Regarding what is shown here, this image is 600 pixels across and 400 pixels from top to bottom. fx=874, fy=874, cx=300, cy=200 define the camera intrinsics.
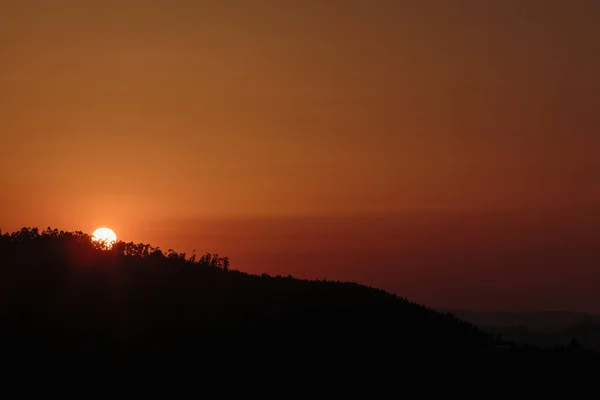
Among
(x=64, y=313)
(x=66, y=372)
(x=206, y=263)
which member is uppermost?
(x=206, y=263)

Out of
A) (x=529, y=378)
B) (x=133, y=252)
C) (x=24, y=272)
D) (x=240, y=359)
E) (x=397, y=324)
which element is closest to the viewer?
(x=529, y=378)

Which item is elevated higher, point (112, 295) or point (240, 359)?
point (112, 295)

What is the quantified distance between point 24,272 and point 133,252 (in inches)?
231

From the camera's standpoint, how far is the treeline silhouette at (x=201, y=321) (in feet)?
109

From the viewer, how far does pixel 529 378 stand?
30.6 m

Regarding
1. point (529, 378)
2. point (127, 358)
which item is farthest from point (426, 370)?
point (127, 358)

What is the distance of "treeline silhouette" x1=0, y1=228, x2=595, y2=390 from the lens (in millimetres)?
33156

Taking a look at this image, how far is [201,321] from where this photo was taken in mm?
35469

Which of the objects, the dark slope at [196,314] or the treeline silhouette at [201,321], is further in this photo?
the dark slope at [196,314]

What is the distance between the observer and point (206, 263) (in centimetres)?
4309

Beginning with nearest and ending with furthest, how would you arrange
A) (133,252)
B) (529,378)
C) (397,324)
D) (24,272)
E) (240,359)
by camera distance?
1. (529,378)
2. (240,359)
3. (397,324)
4. (24,272)
5. (133,252)

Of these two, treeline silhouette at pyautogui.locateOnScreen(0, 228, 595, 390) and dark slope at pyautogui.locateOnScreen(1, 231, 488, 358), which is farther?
dark slope at pyautogui.locateOnScreen(1, 231, 488, 358)

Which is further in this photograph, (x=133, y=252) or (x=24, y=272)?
(x=133, y=252)

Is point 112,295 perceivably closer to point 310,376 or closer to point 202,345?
point 202,345
